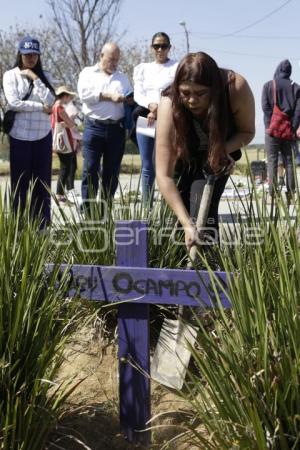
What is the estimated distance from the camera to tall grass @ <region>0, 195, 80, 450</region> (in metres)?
1.92

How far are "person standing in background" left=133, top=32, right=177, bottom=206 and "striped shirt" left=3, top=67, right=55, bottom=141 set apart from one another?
0.93 m

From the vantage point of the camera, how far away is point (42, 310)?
2.10 meters

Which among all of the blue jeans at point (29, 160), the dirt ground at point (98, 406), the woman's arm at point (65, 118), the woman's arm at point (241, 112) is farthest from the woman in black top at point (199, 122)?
the woman's arm at point (65, 118)

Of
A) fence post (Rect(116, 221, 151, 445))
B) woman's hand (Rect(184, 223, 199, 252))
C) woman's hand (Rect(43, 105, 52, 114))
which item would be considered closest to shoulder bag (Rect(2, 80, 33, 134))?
woman's hand (Rect(43, 105, 52, 114))

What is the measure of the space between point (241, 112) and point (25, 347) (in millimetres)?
1547

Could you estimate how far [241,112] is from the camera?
3.01 metres

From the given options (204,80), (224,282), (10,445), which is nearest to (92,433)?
(10,445)

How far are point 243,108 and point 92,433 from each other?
155 cm

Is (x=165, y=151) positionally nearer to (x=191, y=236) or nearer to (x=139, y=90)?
(x=191, y=236)

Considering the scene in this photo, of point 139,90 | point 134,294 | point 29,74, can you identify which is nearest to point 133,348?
point 134,294

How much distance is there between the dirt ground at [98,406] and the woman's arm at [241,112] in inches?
42.8

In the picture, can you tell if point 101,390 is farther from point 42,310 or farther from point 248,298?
point 248,298

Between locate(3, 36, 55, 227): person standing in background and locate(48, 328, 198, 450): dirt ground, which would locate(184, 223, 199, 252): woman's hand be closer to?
locate(48, 328, 198, 450): dirt ground

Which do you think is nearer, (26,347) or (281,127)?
(26,347)
